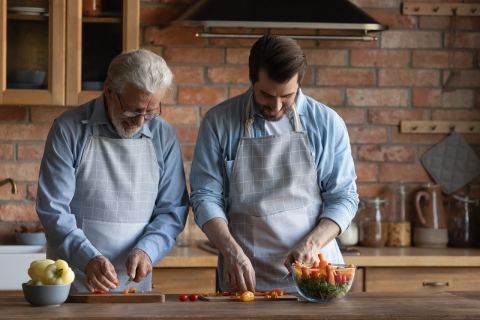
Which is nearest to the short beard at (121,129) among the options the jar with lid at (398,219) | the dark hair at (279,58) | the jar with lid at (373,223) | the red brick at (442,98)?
the dark hair at (279,58)

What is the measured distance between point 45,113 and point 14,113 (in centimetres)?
14

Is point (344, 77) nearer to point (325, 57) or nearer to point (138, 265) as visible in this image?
point (325, 57)

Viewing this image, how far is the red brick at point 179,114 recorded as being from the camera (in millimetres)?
2842

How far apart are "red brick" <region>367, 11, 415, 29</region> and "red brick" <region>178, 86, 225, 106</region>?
874 mm

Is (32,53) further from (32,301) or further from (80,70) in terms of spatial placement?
(32,301)

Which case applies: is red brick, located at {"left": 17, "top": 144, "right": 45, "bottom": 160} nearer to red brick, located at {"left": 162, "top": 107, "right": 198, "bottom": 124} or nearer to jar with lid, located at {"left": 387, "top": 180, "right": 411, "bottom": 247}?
red brick, located at {"left": 162, "top": 107, "right": 198, "bottom": 124}

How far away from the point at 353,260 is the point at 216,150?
3.01 ft

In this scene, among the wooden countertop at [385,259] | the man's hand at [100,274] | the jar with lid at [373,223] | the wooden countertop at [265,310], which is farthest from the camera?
the jar with lid at [373,223]

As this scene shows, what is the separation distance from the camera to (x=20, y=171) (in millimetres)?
2781

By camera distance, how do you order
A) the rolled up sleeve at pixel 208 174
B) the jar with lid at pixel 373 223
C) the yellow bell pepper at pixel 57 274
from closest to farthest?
1. the yellow bell pepper at pixel 57 274
2. the rolled up sleeve at pixel 208 174
3. the jar with lid at pixel 373 223

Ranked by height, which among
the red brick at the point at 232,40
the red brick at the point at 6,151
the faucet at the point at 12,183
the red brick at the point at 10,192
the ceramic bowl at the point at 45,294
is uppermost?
the red brick at the point at 232,40

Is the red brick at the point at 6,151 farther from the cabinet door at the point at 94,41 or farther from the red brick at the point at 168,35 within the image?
the red brick at the point at 168,35

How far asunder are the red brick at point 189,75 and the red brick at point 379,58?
29.8 inches

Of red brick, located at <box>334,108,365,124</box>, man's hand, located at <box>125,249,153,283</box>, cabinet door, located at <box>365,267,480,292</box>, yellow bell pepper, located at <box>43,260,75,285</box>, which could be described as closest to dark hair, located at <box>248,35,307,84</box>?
man's hand, located at <box>125,249,153,283</box>
